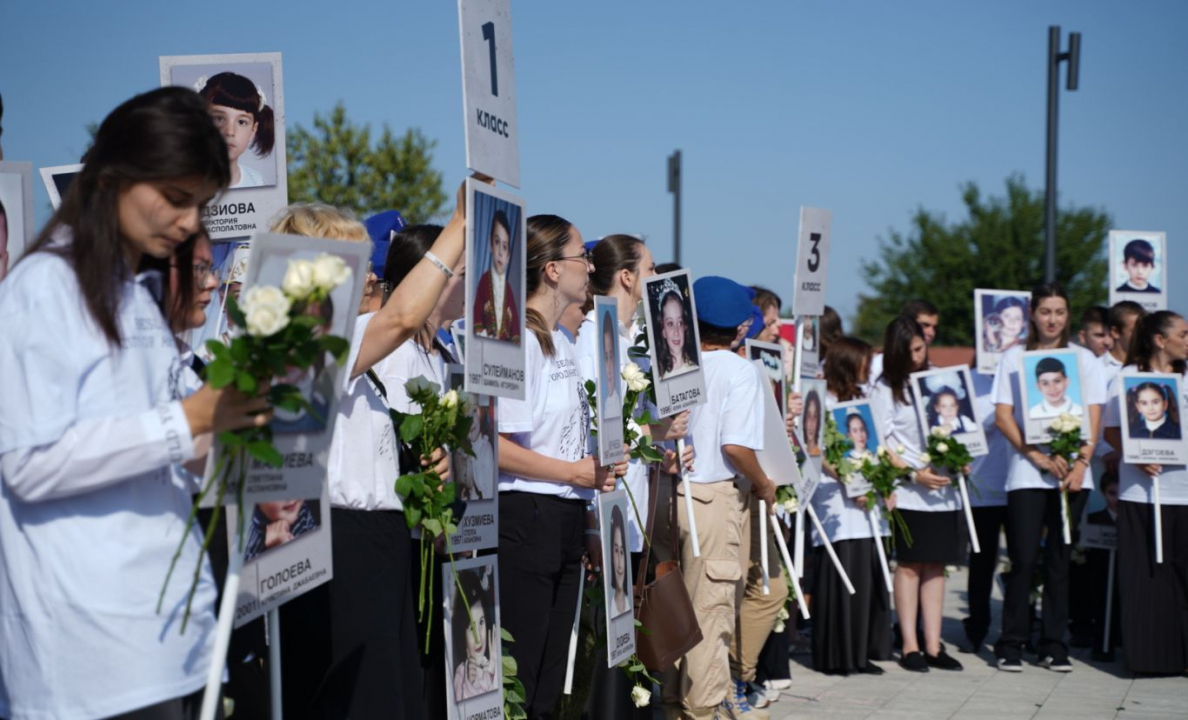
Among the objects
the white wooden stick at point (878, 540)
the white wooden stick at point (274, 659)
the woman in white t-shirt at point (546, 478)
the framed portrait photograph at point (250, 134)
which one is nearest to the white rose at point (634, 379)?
the woman in white t-shirt at point (546, 478)

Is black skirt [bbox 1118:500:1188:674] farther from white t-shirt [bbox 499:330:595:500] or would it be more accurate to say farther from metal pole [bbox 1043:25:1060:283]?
metal pole [bbox 1043:25:1060:283]

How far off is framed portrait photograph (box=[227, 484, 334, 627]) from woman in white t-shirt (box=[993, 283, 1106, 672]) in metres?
6.79

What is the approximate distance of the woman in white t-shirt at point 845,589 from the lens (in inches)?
365

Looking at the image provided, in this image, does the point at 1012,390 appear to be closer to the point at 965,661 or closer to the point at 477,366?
the point at 965,661

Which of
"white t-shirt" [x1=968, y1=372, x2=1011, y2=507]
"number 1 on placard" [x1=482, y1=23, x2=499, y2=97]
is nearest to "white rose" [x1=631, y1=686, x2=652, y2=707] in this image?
"number 1 on placard" [x1=482, y1=23, x2=499, y2=97]

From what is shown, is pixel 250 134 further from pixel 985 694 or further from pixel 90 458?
pixel 985 694

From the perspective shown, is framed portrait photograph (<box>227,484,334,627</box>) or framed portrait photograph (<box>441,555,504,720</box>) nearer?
framed portrait photograph (<box>227,484,334,627</box>)

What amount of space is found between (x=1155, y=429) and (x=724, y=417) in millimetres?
3883

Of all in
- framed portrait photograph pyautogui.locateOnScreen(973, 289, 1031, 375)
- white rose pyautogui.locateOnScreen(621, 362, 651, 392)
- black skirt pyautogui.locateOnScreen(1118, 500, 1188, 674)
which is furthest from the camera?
framed portrait photograph pyautogui.locateOnScreen(973, 289, 1031, 375)

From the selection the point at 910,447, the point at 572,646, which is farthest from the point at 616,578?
the point at 910,447

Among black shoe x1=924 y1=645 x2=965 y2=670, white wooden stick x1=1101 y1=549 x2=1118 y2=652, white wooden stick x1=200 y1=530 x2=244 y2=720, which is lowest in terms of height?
black shoe x1=924 y1=645 x2=965 y2=670

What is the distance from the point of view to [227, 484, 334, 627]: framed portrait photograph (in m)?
3.52

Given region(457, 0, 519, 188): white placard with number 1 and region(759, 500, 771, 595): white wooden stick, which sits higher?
region(457, 0, 519, 188): white placard with number 1

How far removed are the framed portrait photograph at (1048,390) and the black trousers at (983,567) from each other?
2.98 ft
